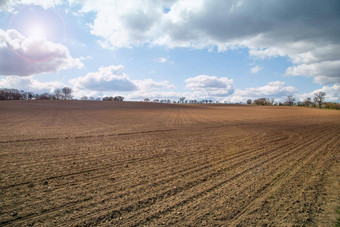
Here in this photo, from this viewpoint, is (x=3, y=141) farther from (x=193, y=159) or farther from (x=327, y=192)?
(x=327, y=192)

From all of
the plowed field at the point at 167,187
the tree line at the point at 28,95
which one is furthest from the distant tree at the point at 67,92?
the plowed field at the point at 167,187

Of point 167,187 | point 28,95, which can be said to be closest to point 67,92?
point 28,95

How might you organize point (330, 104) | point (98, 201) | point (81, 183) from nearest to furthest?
point (98, 201), point (81, 183), point (330, 104)

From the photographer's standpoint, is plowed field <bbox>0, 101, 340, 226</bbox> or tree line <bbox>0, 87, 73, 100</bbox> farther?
tree line <bbox>0, 87, 73, 100</bbox>

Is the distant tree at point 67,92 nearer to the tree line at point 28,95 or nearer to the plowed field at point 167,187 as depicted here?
the tree line at point 28,95

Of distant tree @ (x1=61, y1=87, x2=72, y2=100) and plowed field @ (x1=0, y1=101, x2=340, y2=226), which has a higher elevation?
distant tree @ (x1=61, y1=87, x2=72, y2=100)

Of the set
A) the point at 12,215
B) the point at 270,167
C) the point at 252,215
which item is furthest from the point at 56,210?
the point at 270,167

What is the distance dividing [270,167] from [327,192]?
182 centimetres

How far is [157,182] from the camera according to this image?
5.39m

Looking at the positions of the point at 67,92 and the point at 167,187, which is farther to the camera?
the point at 67,92

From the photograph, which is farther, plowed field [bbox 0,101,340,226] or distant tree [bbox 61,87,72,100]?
distant tree [bbox 61,87,72,100]

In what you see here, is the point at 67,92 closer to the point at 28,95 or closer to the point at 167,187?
the point at 28,95

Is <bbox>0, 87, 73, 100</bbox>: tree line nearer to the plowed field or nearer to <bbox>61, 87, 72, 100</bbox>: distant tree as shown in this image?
<bbox>61, 87, 72, 100</bbox>: distant tree

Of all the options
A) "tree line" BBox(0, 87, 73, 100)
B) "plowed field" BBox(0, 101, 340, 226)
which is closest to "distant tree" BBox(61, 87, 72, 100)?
"tree line" BBox(0, 87, 73, 100)
